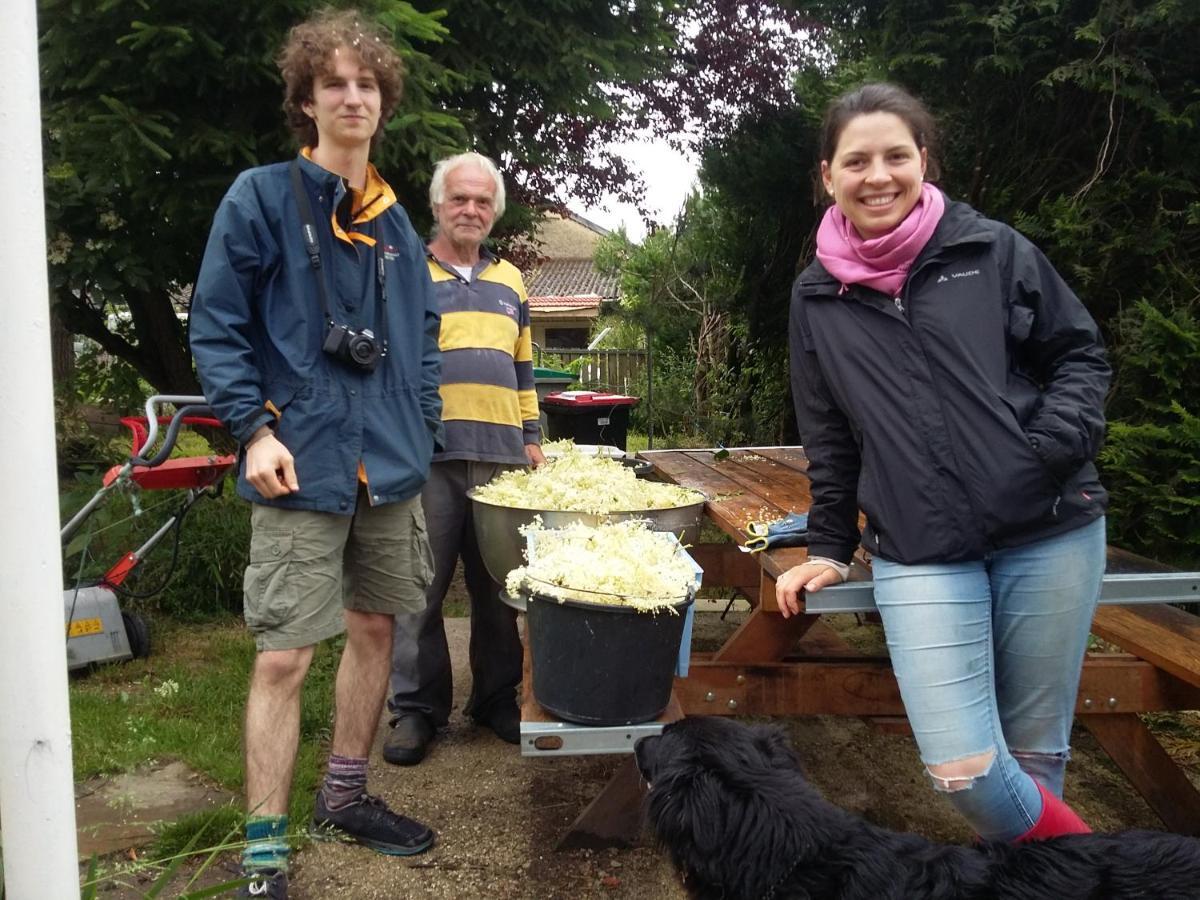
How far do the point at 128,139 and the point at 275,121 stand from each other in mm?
763

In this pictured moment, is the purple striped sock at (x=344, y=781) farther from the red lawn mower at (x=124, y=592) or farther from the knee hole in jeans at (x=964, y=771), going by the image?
the red lawn mower at (x=124, y=592)

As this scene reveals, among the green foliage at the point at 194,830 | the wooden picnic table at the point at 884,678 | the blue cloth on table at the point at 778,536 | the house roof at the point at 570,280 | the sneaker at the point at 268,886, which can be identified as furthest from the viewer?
the house roof at the point at 570,280

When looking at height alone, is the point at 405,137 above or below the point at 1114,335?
above

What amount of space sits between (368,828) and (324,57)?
6.98 feet

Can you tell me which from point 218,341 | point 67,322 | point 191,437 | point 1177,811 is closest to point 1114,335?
point 1177,811

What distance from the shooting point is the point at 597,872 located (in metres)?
2.76

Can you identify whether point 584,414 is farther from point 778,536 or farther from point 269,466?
point 269,466

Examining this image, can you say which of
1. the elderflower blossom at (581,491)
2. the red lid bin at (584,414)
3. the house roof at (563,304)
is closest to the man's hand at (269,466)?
the elderflower blossom at (581,491)

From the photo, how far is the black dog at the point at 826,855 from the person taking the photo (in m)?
1.66

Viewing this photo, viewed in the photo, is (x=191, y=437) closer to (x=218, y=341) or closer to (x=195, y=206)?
(x=195, y=206)

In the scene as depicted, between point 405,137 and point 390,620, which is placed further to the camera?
point 405,137

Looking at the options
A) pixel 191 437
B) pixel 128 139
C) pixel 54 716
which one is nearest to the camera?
pixel 54 716

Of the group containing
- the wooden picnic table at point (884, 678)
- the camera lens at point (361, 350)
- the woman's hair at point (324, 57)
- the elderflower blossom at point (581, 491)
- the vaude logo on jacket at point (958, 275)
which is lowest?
the wooden picnic table at point (884, 678)

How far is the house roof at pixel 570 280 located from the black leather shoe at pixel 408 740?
93.2ft
